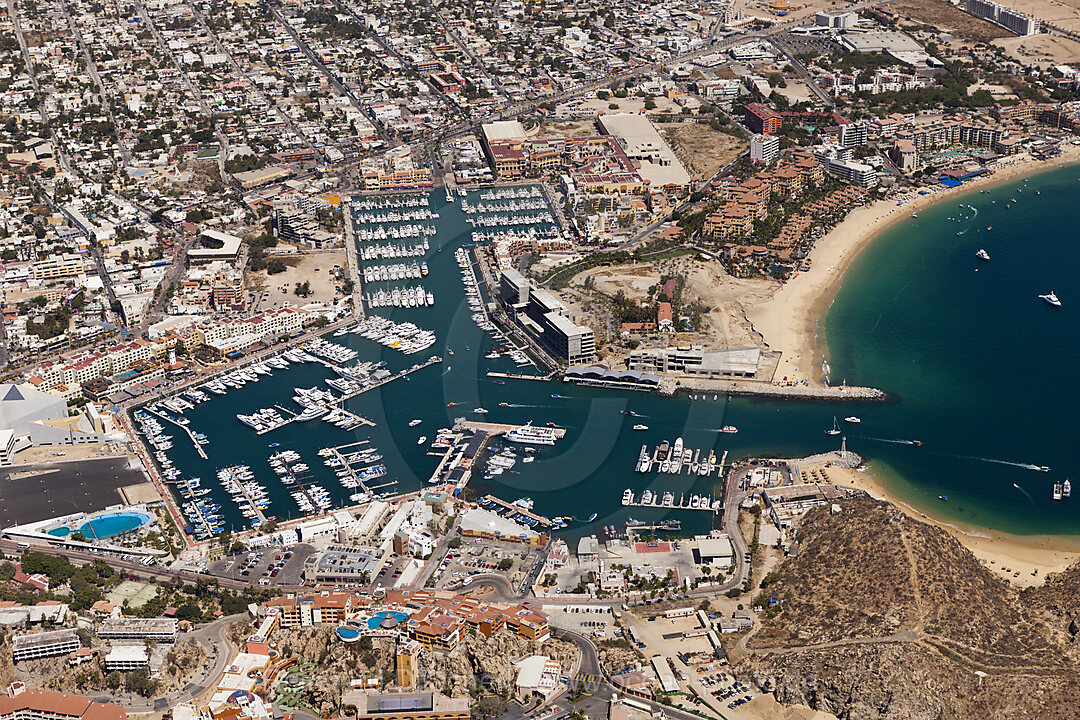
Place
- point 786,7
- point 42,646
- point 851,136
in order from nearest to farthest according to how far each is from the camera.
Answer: point 42,646 < point 851,136 < point 786,7

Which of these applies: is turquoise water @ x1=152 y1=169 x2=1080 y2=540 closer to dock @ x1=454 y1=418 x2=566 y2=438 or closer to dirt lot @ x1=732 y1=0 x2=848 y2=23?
dock @ x1=454 y1=418 x2=566 y2=438

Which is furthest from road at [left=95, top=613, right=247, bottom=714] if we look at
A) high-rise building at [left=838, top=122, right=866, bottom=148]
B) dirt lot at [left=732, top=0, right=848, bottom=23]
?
dirt lot at [left=732, top=0, right=848, bottom=23]

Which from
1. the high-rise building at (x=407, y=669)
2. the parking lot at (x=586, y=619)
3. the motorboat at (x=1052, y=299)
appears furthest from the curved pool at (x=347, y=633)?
the motorboat at (x=1052, y=299)

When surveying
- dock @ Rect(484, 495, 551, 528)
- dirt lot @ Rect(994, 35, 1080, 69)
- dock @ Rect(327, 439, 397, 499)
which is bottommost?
dock @ Rect(327, 439, 397, 499)

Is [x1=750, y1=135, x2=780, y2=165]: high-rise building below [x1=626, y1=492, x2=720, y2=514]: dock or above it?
above

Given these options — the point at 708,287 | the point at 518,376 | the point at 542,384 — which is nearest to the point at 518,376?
the point at 518,376

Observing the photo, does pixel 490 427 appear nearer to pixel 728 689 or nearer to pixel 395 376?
pixel 395 376
